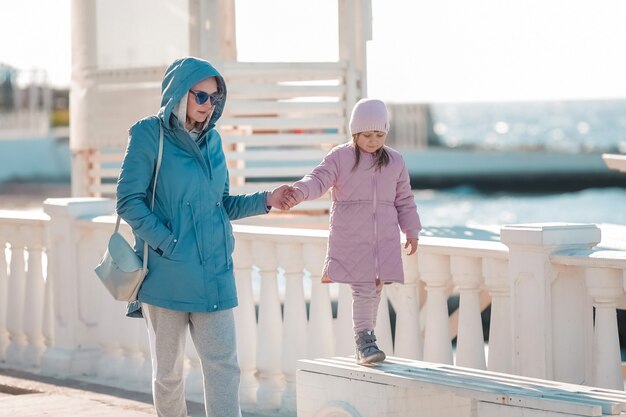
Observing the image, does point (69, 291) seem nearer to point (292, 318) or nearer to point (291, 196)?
point (292, 318)

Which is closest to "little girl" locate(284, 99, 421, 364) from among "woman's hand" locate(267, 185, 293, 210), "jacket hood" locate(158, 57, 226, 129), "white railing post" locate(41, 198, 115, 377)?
"woman's hand" locate(267, 185, 293, 210)

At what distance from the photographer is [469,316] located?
23.5 feet

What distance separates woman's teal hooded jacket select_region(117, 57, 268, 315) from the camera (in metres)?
6.02

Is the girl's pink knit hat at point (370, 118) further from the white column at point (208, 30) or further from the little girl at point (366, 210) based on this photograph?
the white column at point (208, 30)

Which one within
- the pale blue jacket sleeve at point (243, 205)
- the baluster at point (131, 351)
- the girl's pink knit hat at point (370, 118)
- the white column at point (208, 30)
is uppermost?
the white column at point (208, 30)

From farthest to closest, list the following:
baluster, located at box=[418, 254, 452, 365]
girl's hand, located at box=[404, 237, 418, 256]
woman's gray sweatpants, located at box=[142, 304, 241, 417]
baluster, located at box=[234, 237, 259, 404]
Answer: baluster, located at box=[234, 237, 259, 404] → baluster, located at box=[418, 254, 452, 365] → girl's hand, located at box=[404, 237, 418, 256] → woman's gray sweatpants, located at box=[142, 304, 241, 417]

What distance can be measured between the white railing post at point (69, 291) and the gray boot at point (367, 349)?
2746 mm

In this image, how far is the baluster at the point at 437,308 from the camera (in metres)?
7.27

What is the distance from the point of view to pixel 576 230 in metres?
6.71

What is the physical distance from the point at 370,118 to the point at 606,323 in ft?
4.31

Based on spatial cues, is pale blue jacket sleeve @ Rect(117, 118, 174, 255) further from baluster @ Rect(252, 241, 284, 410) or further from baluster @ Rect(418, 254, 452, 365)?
baluster @ Rect(252, 241, 284, 410)

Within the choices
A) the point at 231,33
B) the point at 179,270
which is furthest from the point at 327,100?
the point at 179,270

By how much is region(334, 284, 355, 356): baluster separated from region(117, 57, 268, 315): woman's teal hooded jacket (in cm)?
162

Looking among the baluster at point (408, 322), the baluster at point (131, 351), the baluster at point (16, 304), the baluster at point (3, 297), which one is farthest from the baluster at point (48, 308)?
the baluster at point (408, 322)
